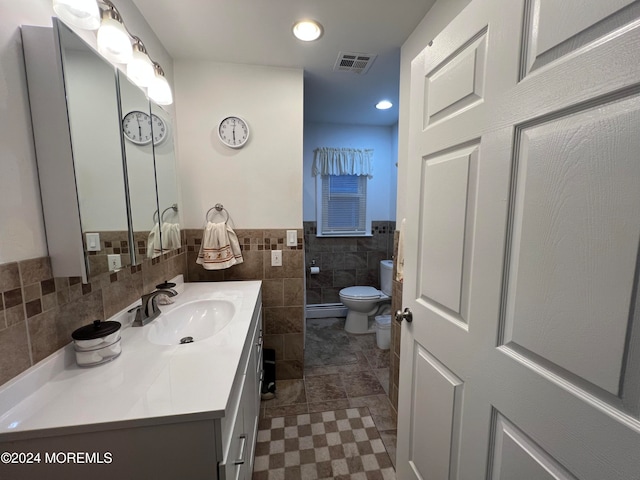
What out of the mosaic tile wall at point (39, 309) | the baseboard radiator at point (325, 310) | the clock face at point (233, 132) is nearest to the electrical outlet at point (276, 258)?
the clock face at point (233, 132)

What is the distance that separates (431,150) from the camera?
965 mm

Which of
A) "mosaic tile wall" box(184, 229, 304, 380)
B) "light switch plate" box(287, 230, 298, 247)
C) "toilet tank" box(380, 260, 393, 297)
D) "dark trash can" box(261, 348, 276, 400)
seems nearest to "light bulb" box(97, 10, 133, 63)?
"mosaic tile wall" box(184, 229, 304, 380)

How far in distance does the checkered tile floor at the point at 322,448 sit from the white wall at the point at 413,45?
1408mm

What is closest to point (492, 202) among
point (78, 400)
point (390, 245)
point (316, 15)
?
point (78, 400)

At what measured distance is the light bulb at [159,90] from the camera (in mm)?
1321

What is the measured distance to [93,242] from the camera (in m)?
0.86

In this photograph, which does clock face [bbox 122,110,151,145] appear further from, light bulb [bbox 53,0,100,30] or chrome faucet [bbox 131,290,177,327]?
chrome faucet [bbox 131,290,177,327]

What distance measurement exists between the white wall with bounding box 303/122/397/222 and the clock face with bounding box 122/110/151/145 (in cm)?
205

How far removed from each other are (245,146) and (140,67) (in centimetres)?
76

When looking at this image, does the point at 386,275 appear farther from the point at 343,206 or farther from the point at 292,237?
the point at 292,237

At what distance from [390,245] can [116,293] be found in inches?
119

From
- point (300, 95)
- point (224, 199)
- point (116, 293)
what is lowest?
point (116, 293)

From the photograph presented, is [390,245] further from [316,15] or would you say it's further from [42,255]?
[42,255]

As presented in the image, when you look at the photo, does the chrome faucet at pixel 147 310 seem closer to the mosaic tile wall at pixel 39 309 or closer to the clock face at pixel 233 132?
the mosaic tile wall at pixel 39 309
